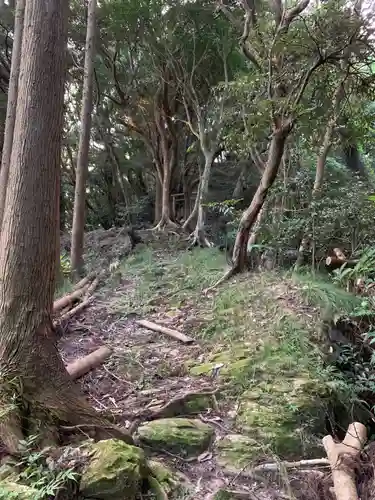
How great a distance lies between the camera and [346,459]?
3215 millimetres

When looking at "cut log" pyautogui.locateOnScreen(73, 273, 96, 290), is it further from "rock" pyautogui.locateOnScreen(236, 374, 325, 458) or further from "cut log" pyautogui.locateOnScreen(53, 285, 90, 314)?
"rock" pyautogui.locateOnScreen(236, 374, 325, 458)

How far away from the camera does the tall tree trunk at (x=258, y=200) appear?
659cm

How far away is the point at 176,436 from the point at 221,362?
1267 mm

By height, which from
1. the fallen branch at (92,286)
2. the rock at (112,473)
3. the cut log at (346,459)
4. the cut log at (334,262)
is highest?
the cut log at (334,262)

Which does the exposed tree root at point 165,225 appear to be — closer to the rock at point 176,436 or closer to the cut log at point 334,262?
the cut log at point 334,262

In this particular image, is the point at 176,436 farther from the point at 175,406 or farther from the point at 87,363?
the point at 87,363

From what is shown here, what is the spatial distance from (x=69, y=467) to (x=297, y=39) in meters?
5.71

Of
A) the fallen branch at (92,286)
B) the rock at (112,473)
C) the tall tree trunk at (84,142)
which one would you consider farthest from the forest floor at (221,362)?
the tall tree trunk at (84,142)

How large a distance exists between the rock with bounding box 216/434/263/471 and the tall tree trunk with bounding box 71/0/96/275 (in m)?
6.17

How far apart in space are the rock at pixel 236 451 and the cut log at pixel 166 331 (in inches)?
72.5

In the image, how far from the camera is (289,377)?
13.9 feet

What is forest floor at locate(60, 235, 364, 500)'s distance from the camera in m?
3.46

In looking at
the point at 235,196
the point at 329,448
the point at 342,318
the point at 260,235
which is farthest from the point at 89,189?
the point at 329,448

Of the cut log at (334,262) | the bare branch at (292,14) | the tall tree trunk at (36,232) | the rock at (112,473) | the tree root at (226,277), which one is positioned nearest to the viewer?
the rock at (112,473)
